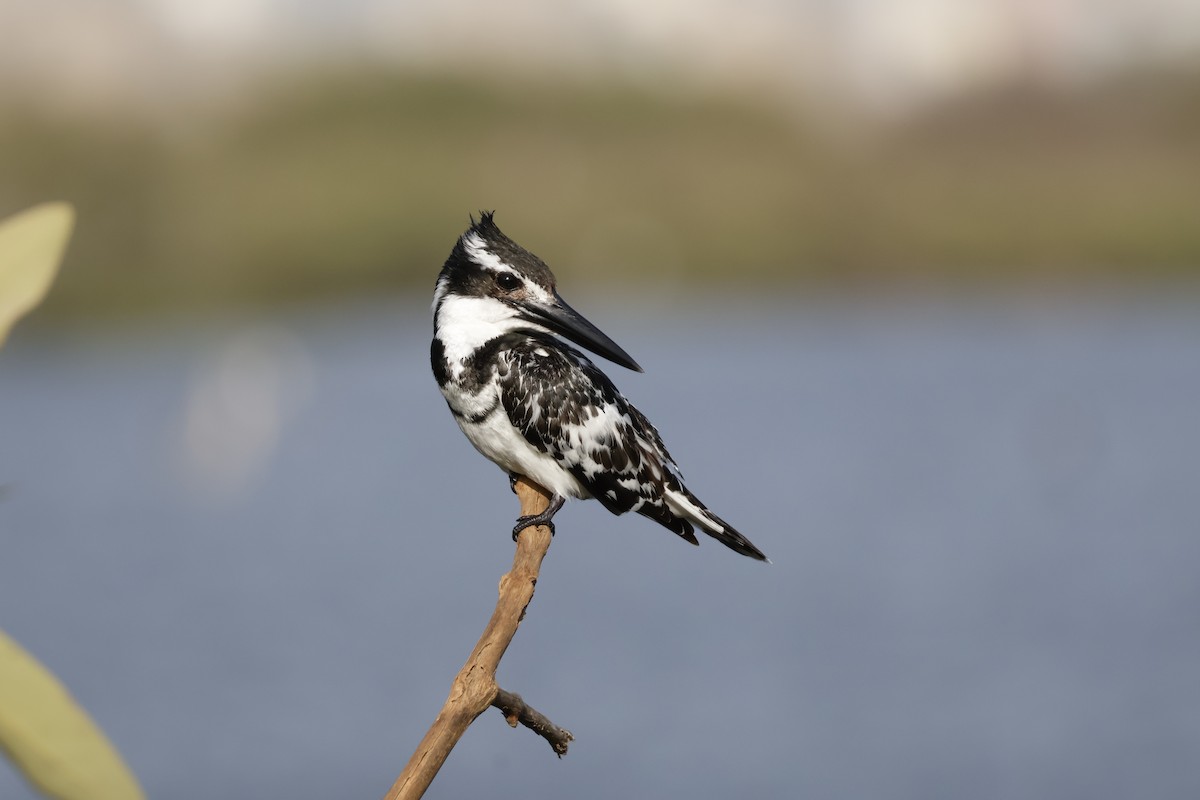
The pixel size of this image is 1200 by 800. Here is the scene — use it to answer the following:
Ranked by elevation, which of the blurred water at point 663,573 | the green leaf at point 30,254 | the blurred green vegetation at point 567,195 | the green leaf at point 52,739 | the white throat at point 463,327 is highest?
the blurred green vegetation at point 567,195

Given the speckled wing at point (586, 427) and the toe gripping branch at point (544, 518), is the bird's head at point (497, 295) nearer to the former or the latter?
the speckled wing at point (586, 427)

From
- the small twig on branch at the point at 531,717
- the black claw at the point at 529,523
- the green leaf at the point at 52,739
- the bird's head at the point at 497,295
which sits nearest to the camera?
the green leaf at the point at 52,739

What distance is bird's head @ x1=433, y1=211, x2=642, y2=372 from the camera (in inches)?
124

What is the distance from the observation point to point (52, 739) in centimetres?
52

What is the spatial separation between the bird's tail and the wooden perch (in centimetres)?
96

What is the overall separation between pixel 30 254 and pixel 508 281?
2.61 meters

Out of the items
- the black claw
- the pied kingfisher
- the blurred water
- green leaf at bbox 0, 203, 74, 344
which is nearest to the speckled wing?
the pied kingfisher

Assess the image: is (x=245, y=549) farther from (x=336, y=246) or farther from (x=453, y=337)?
(x=453, y=337)

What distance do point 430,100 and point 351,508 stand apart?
1435cm

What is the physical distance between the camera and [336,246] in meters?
20.7

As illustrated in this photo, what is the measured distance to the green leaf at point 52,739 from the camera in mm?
497

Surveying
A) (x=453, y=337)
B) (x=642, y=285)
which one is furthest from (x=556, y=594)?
(x=642, y=285)

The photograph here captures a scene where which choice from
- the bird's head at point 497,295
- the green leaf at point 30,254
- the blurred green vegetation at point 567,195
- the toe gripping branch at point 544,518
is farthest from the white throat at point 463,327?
the blurred green vegetation at point 567,195

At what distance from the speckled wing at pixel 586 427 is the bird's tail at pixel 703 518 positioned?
0.01m
